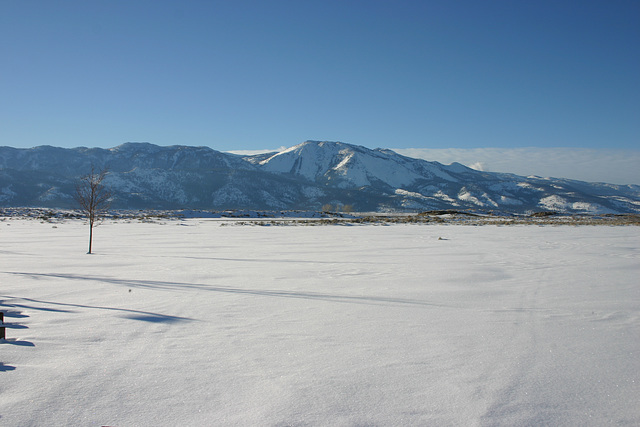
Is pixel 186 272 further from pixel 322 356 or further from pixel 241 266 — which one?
pixel 322 356

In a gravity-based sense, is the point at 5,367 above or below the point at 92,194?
below

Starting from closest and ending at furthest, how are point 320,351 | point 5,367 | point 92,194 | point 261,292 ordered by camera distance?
1. point 5,367
2. point 320,351
3. point 261,292
4. point 92,194

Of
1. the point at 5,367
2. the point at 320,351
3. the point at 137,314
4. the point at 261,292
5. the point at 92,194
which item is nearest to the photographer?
the point at 5,367

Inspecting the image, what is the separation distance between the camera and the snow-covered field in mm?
2711

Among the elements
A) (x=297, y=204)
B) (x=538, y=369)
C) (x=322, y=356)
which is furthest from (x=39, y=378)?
(x=297, y=204)

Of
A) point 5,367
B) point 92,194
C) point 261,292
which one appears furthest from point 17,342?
point 92,194

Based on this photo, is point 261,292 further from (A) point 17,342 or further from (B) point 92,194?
(B) point 92,194

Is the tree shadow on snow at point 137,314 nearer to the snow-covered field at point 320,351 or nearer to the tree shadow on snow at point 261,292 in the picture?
the snow-covered field at point 320,351

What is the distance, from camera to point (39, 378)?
10.2ft

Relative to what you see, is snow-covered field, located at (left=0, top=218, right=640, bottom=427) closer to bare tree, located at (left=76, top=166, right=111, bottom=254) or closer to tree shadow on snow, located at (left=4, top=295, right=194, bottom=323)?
tree shadow on snow, located at (left=4, top=295, right=194, bottom=323)

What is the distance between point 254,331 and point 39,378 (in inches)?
79.0

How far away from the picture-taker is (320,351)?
3812mm

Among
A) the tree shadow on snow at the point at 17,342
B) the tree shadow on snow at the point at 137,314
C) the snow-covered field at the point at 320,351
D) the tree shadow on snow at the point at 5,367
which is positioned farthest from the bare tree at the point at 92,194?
the tree shadow on snow at the point at 5,367

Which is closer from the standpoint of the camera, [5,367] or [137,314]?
[5,367]
